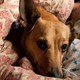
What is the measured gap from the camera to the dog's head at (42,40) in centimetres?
160

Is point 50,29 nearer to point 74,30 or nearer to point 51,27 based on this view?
point 51,27

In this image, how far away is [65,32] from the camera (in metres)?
1.87

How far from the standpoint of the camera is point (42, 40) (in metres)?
1.68

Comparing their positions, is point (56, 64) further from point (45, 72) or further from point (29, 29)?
point (29, 29)

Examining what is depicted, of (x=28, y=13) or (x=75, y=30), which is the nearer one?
(x=28, y=13)

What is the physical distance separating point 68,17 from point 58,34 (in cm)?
88

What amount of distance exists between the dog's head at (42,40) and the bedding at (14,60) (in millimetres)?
76

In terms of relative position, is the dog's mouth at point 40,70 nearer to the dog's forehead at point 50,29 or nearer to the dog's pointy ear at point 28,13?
the dog's forehead at point 50,29

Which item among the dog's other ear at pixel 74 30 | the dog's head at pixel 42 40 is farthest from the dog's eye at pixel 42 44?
the dog's other ear at pixel 74 30

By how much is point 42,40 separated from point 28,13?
25 centimetres

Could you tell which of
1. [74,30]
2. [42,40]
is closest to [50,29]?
[42,40]

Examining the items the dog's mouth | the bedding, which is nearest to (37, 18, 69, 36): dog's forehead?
the bedding

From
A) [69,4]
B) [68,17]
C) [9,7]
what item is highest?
[9,7]

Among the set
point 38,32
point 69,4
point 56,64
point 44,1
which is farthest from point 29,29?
point 69,4
